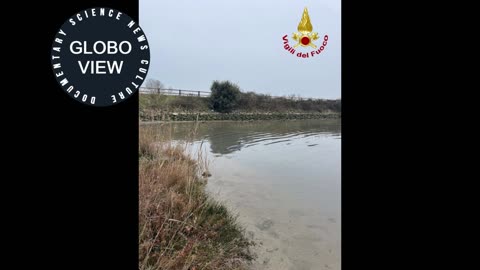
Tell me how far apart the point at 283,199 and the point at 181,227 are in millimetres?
2067

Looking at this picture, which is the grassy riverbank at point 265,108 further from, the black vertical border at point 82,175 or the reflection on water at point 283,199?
the black vertical border at point 82,175

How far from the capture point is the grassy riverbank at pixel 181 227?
6.10 feet

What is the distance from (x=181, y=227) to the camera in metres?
2.30

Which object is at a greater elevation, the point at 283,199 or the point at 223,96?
the point at 223,96

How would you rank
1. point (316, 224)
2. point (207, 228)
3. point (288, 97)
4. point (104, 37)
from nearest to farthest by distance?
point (104, 37) → point (207, 228) → point (316, 224) → point (288, 97)

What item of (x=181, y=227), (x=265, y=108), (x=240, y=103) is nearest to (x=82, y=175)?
(x=181, y=227)

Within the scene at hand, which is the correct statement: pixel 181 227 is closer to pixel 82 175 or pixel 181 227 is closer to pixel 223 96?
pixel 82 175

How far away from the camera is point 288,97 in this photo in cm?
2794

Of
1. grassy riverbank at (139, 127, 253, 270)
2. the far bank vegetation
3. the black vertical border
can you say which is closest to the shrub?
the far bank vegetation

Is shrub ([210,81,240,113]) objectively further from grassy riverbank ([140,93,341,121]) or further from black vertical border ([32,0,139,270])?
black vertical border ([32,0,139,270])
